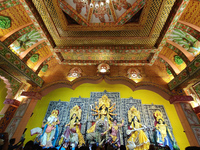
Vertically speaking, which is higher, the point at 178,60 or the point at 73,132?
the point at 178,60

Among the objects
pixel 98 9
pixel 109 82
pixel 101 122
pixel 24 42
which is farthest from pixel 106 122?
pixel 24 42

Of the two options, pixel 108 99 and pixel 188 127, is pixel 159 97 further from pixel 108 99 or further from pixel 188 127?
pixel 108 99

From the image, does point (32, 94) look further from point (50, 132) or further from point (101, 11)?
point (101, 11)

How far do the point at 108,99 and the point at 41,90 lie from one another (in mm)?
4314

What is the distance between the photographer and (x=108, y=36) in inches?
230

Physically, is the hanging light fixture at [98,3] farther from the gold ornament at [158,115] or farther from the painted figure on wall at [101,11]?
the gold ornament at [158,115]

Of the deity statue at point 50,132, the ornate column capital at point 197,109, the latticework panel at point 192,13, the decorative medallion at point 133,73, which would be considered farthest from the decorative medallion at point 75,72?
the ornate column capital at point 197,109

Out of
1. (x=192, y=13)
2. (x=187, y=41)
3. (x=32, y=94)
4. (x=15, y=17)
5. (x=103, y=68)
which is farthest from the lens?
(x=103, y=68)

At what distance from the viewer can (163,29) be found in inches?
198

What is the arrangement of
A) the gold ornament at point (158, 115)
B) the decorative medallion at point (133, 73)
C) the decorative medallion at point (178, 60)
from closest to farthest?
the gold ornament at point (158, 115), the decorative medallion at point (178, 60), the decorative medallion at point (133, 73)

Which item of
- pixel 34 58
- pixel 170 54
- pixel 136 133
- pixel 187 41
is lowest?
pixel 136 133

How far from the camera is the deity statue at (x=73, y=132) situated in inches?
191

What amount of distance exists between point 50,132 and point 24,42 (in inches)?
199

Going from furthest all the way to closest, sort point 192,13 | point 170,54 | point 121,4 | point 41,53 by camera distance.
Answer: point 41,53 → point 170,54 → point 121,4 → point 192,13
